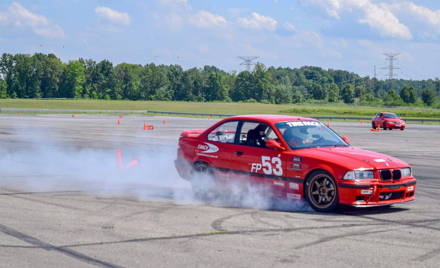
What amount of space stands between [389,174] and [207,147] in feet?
10.1

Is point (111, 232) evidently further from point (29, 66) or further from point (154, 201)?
point (29, 66)

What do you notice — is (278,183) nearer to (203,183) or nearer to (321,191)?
(321,191)

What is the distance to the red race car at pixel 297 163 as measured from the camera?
813cm

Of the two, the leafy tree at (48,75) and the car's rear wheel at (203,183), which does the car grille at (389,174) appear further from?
the leafy tree at (48,75)

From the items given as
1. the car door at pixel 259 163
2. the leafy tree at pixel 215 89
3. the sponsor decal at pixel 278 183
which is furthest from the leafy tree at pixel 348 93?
the sponsor decal at pixel 278 183

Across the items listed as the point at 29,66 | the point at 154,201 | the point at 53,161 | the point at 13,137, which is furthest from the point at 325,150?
the point at 29,66

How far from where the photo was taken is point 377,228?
721cm

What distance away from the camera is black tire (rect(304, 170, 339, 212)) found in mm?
8195

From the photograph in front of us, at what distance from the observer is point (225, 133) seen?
32.3ft

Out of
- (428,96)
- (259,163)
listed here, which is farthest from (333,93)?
(259,163)

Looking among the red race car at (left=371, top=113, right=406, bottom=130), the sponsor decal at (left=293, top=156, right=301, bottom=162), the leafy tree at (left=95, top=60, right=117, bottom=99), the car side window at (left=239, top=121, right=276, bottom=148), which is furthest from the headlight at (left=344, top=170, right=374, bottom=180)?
the leafy tree at (left=95, top=60, right=117, bottom=99)

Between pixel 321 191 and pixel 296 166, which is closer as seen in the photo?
pixel 321 191

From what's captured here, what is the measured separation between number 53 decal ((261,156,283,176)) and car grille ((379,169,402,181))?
1.47 metres

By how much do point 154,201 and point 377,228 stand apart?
3.66 meters
